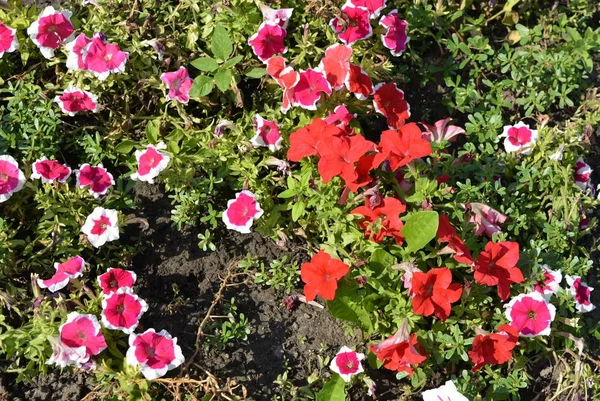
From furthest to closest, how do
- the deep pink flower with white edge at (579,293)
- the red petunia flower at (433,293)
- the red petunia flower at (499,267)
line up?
1. the deep pink flower with white edge at (579,293)
2. the red petunia flower at (499,267)
3. the red petunia flower at (433,293)

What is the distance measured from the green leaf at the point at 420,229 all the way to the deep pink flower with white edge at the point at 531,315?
1.56 ft

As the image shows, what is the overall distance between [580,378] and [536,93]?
1468mm

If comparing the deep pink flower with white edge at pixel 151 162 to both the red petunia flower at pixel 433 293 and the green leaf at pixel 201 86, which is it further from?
the red petunia flower at pixel 433 293

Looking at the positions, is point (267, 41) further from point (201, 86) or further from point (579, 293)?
point (579, 293)

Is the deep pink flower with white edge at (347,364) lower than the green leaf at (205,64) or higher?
lower

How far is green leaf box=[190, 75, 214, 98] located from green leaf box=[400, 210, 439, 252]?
1115 mm

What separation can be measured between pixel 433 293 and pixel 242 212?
88 cm

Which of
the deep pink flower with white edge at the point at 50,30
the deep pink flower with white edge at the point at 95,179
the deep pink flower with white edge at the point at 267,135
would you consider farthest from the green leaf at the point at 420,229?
the deep pink flower with white edge at the point at 50,30

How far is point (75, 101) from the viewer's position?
3.22m

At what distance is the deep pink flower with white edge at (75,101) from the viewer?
3.21m

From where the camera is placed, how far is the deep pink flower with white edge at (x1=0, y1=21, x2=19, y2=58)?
A: 3.25 metres

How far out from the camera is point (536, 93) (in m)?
3.65

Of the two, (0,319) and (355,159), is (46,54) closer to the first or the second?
(0,319)

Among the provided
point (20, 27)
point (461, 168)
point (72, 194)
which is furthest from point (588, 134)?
point (20, 27)
